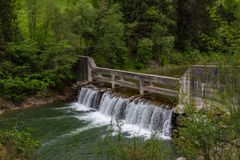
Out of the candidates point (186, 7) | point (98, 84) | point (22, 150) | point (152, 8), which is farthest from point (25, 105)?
point (186, 7)

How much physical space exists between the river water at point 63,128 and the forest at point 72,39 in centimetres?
194

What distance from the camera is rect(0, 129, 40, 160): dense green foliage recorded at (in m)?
8.74

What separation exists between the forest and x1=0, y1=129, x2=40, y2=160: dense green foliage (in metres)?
9.90

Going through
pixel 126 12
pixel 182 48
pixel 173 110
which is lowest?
pixel 173 110

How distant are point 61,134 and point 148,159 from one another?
1138 cm

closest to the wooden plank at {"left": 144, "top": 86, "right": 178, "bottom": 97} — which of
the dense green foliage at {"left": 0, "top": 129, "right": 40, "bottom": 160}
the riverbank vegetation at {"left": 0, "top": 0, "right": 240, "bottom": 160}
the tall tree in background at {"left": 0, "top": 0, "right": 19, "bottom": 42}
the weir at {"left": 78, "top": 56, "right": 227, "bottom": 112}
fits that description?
the weir at {"left": 78, "top": 56, "right": 227, "bottom": 112}

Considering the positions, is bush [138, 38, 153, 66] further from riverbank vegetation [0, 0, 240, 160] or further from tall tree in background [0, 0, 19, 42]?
tall tree in background [0, 0, 19, 42]

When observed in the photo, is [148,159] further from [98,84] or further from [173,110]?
[98,84]

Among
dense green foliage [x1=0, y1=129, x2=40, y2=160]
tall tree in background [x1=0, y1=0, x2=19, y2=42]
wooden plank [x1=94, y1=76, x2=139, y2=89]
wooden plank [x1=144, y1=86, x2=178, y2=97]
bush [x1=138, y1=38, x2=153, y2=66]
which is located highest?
tall tree in background [x1=0, y1=0, x2=19, y2=42]

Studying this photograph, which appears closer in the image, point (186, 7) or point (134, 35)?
point (134, 35)

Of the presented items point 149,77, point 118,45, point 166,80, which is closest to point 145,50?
point 118,45

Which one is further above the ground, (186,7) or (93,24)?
(186,7)

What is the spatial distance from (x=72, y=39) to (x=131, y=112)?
8322 millimetres

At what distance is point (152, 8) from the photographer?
32938mm
